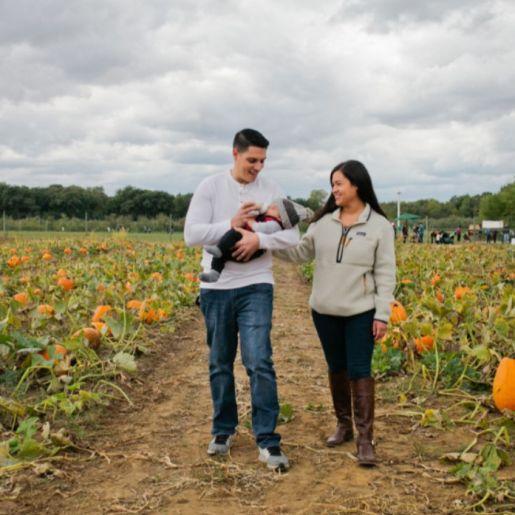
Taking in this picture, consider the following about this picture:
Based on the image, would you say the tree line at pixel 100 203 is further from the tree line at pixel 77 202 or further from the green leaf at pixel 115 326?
the green leaf at pixel 115 326

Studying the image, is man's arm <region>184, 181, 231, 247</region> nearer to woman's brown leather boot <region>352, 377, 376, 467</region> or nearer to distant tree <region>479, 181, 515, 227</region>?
woman's brown leather boot <region>352, 377, 376, 467</region>

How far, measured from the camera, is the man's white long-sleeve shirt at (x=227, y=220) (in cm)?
381

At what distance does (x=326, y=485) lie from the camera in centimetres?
358

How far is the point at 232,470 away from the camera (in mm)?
3793

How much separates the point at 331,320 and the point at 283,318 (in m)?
5.26

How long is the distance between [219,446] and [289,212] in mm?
Result: 1391

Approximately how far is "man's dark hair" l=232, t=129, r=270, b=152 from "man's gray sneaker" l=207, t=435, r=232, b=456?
1635 mm

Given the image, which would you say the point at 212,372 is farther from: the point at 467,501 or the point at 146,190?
the point at 146,190

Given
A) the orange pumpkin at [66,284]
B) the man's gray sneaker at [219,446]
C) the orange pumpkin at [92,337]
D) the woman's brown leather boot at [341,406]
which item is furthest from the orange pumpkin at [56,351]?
the orange pumpkin at [66,284]


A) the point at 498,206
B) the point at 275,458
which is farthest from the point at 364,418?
the point at 498,206

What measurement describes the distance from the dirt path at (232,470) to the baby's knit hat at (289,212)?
1329 millimetres

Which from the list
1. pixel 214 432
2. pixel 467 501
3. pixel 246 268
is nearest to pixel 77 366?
pixel 214 432

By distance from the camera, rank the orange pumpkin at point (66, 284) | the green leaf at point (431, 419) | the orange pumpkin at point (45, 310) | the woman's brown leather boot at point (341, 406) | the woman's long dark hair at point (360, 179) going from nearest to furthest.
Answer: the woman's long dark hair at point (360, 179), the woman's brown leather boot at point (341, 406), the green leaf at point (431, 419), the orange pumpkin at point (45, 310), the orange pumpkin at point (66, 284)

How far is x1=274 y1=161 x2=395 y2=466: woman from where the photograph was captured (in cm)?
388
